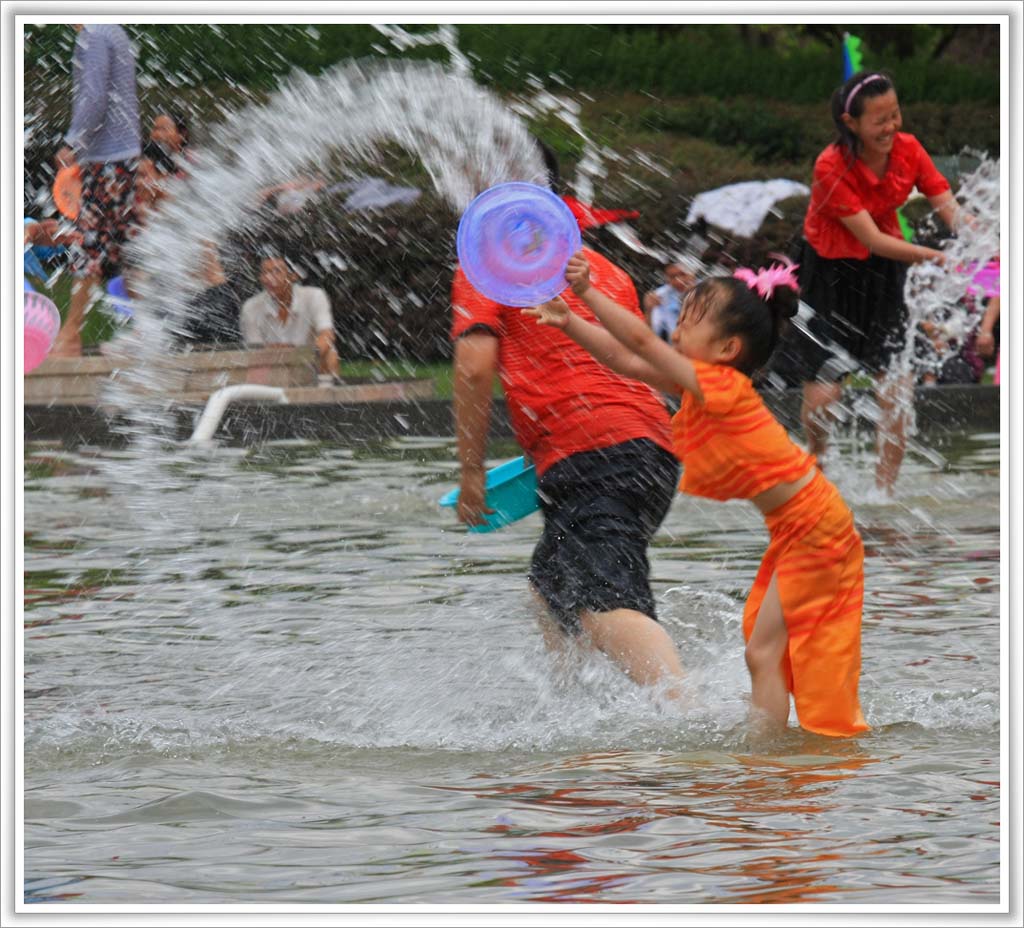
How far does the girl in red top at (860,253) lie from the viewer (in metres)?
8.20

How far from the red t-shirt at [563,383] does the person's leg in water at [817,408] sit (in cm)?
346

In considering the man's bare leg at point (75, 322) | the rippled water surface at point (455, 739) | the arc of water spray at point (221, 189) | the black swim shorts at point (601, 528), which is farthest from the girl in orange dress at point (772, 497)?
the man's bare leg at point (75, 322)

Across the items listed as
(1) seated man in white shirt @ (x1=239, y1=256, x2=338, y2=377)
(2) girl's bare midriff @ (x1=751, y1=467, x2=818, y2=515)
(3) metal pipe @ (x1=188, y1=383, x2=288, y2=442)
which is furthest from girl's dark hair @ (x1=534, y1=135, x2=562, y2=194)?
(1) seated man in white shirt @ (x1=239, y1=256, x2=338, y2=377)

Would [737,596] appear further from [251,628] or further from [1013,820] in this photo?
[1013,820]

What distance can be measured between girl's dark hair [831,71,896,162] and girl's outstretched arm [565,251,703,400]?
3.51m

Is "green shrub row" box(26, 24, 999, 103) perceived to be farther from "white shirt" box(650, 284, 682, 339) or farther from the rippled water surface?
the rippled water surface

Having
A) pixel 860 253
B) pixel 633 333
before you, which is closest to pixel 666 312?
pixel 860 253

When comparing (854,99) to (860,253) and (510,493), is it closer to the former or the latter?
(860,253)

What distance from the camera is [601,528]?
17.1 ft

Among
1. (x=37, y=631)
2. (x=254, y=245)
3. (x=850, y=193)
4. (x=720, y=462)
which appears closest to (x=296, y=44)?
(x=254, y=245)

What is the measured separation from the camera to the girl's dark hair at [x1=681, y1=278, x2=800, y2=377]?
16.4 feet

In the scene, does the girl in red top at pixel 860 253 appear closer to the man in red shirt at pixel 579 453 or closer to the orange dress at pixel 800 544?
the man in red shirt at pixel 579 453

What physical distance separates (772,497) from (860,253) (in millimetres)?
3898

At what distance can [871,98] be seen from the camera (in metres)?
8.10
